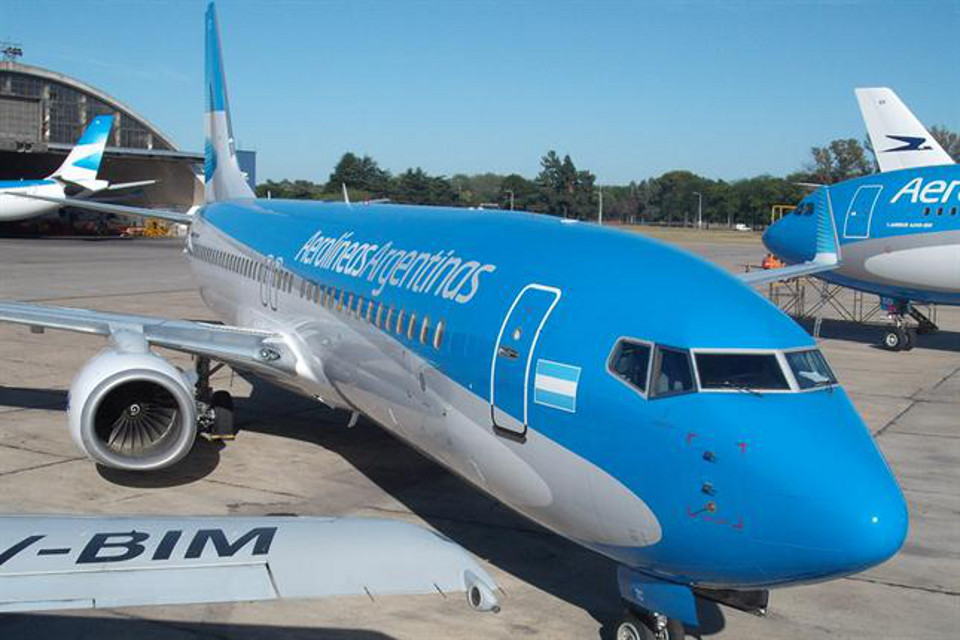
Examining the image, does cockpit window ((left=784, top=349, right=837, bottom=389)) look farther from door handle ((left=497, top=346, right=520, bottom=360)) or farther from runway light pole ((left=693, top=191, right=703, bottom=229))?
runway light pole ((left=693, top=191, right=703, bottom=229))

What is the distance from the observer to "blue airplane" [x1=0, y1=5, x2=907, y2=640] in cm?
696

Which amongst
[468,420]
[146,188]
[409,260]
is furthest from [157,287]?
[146,188]

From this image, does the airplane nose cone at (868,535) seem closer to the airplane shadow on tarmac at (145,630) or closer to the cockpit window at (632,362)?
the cockpit window at (632,362)

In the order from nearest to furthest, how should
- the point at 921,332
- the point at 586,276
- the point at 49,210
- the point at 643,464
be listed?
the point at 643,464 < the point at 586,276 < the point at 921,332 < the point at 49,210

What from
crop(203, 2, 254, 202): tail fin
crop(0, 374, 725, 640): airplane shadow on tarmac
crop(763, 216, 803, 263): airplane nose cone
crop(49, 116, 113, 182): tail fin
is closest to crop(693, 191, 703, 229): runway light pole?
crop(49, 116, 113, 182): tail fin

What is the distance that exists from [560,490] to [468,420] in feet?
4.85

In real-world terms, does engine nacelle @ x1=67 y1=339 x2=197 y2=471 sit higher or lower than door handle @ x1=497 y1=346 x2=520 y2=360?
lower

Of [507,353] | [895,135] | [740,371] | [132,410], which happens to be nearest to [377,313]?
[507,353]

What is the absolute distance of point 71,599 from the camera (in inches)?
174

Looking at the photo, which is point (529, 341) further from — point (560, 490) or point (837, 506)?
point (837, 506)

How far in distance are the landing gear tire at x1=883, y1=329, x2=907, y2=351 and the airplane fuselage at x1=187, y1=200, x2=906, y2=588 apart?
2021cm

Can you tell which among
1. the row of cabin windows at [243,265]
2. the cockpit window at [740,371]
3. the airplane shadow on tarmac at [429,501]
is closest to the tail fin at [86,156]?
Result: the row of cabin windows at [243,265]

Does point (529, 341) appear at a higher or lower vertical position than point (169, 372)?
higher

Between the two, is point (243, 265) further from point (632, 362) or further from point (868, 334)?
point (868, 334)
